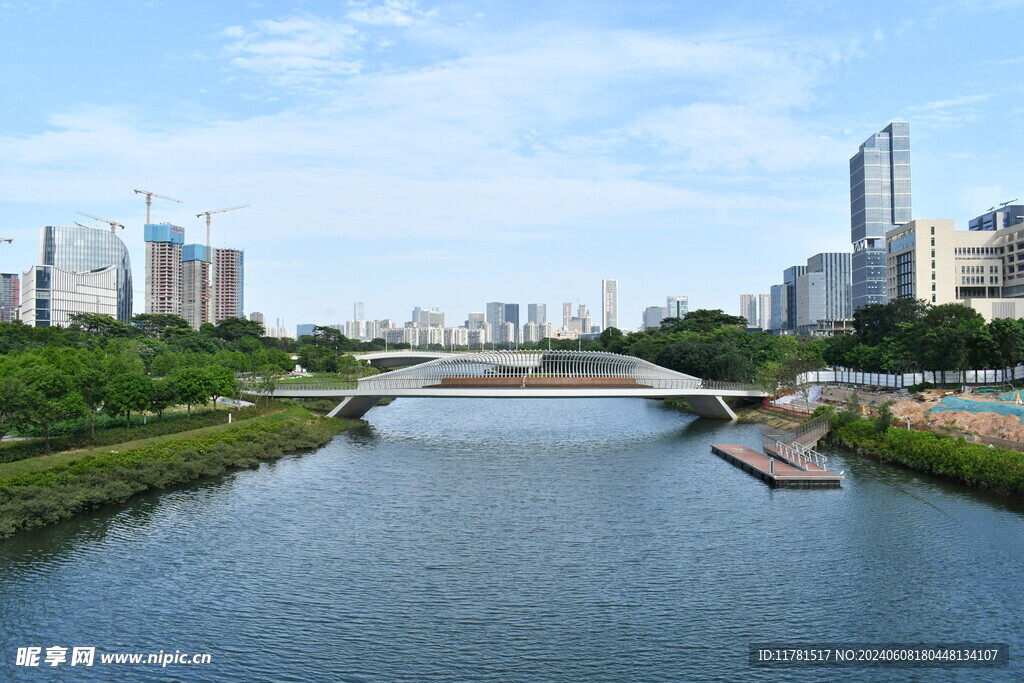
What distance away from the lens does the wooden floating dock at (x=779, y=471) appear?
137ft

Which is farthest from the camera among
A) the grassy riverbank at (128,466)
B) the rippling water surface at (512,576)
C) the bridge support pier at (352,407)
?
the bridge support pier at (352,407)

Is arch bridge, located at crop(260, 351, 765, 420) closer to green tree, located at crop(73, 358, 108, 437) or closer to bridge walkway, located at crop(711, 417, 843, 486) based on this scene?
bridge walkway, located at crop(711, 417, 843, 486)

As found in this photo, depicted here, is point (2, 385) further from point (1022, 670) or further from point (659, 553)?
point (1022, 670)

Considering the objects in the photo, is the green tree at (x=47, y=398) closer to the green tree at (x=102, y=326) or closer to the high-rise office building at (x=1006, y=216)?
the green tree at (x=102, y=326)

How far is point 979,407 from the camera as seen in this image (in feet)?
168

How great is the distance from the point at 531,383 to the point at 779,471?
32.8 meters

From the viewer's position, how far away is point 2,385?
39.4 metres

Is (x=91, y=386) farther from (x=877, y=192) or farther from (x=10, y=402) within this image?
(x=877, y=192)

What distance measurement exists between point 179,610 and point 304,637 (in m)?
4.54

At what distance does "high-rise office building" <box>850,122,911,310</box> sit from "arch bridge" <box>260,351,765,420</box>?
111 meters

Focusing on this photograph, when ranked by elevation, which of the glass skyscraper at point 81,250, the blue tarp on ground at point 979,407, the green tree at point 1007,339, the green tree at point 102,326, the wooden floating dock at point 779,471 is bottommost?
the wooden floating dock at point 779,471

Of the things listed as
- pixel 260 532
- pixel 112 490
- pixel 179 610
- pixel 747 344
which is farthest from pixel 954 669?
pixel 747 344

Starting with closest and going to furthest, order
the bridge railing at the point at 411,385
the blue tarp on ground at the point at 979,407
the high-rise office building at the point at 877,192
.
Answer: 1. the blue tarp on ground at the point at 979,407
2. the bridge railing at the point at 411,385
3. the high-rise office building at the point at 877,192

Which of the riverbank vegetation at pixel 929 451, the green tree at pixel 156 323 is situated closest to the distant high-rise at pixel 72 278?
the green tree at pixel 156 323
